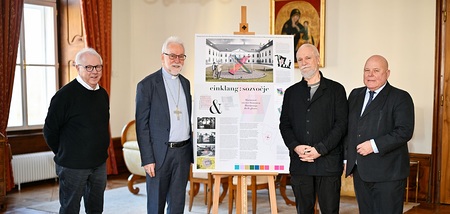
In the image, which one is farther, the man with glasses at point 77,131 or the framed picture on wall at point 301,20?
the framed picture on wall at point 301,20

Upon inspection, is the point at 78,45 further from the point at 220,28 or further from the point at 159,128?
the point at 159,128

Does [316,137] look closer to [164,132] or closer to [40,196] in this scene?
[164,132]

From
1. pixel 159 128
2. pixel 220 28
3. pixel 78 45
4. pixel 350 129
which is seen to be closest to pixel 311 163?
pixel 350 129

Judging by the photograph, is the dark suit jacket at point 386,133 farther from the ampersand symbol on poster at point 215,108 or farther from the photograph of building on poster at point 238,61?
the ampersand symbol on poster at point 215,108

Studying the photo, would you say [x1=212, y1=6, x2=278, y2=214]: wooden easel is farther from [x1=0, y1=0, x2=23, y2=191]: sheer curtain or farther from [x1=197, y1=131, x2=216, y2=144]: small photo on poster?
[x1=0, y1=0, x2=23, y2=191]: sheer curtain

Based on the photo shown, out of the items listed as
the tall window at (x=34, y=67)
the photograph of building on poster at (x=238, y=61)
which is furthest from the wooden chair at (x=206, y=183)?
the tall window at (x=34, y=67)

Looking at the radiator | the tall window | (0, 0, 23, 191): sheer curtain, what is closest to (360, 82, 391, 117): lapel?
(0, 0, 23, 191): sheer curtain

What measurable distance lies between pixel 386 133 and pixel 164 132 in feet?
4.90

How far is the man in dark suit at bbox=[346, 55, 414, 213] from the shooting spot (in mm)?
3459

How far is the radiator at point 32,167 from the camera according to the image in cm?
685

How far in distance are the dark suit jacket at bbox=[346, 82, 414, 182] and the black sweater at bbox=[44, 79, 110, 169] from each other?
179cm

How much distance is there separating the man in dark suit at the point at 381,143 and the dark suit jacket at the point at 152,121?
4.23ft

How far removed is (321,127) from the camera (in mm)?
3662

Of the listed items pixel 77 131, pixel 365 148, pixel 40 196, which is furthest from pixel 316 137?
pixel 40 196
